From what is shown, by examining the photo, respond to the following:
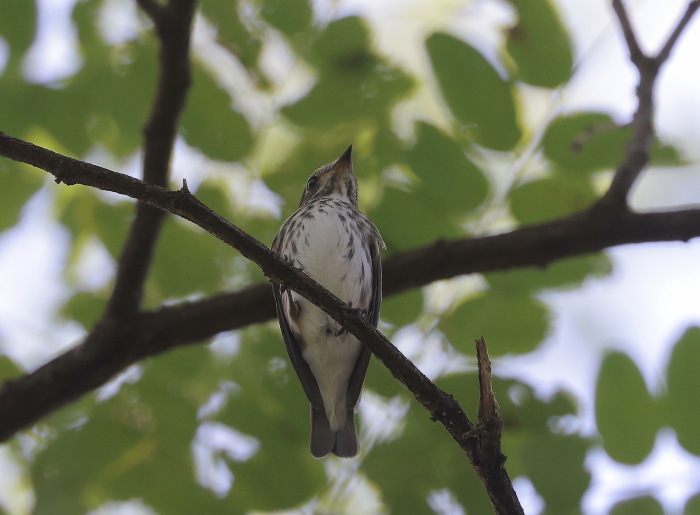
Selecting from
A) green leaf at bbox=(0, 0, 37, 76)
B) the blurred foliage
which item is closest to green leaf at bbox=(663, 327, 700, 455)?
the blurred foliage

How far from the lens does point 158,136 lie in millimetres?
3490

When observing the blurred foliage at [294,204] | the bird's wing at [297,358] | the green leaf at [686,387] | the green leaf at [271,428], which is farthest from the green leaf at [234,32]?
the green leaf at [686,387]

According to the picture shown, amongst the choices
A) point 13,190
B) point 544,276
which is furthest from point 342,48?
point 13,190

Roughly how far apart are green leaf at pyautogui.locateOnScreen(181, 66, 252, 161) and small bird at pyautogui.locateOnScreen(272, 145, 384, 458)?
52 cm

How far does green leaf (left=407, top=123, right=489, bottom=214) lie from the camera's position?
141 inches

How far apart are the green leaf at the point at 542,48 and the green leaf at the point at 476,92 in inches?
5.1

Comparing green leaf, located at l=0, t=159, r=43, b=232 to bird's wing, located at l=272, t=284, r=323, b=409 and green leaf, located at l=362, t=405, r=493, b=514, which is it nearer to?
bird's wing, located at l=272, t=284, r=323, b=409

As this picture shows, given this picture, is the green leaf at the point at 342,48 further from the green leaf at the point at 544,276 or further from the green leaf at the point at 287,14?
the green leaf at the point at 544,276

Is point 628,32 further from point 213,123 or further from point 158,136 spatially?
point 158,136

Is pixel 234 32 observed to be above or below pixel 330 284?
above

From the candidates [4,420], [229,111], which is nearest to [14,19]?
[229,111]

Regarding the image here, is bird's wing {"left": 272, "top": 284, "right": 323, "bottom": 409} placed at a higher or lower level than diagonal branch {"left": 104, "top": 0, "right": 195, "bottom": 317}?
lower

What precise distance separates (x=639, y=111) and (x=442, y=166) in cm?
87

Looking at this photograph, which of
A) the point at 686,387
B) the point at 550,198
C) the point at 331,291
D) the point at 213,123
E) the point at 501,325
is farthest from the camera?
the point at 331,291
